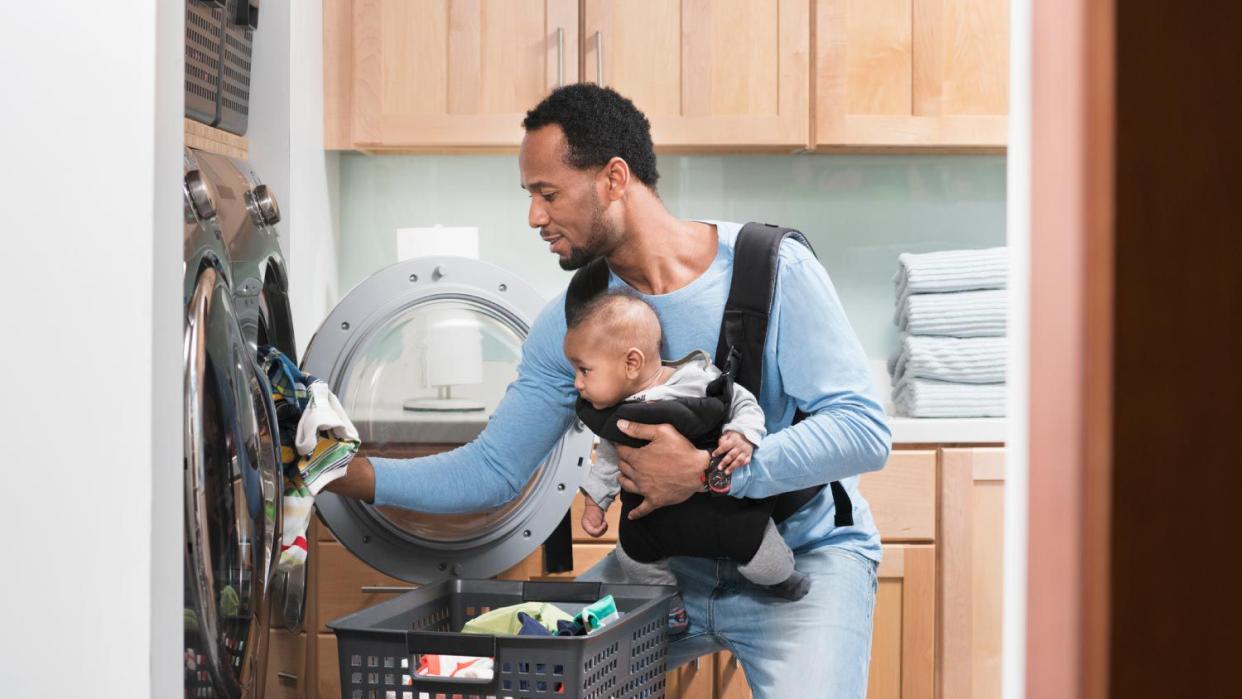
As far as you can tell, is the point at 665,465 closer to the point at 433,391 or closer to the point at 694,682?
the point at 433,391

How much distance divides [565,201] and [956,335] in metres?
1.08

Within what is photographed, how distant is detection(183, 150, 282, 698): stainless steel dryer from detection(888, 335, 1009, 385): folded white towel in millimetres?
1580

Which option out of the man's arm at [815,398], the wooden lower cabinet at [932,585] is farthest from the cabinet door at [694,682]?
the man's arm at [815,398]

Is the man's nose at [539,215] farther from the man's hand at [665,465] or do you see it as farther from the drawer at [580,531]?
the drawer at [580,531]

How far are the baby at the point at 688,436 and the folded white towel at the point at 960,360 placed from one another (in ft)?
3.04

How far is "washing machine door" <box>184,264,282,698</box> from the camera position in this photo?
114 cm

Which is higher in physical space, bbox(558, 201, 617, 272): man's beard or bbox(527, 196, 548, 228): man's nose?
bbox(527, 196, 548, 228): man's nose

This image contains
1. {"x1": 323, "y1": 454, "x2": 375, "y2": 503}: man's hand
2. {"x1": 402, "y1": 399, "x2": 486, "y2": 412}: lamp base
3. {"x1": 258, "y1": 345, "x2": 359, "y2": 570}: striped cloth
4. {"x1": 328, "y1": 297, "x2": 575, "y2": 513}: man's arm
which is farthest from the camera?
{"x1": 402, "y1": 399, "x2": 486, "y2": 412}: lamp base

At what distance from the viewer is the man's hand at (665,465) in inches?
69.8

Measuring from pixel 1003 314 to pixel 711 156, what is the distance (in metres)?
0.84

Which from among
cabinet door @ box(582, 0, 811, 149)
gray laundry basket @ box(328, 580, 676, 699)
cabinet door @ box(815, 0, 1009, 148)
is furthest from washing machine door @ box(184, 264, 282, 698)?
cabinet door @ box(815, 0, 1009, 148)

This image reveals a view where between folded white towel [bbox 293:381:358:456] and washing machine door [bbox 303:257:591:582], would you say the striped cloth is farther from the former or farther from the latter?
washing machine door [bbox 303:257:591:582]

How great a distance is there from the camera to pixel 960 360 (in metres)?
2.60
